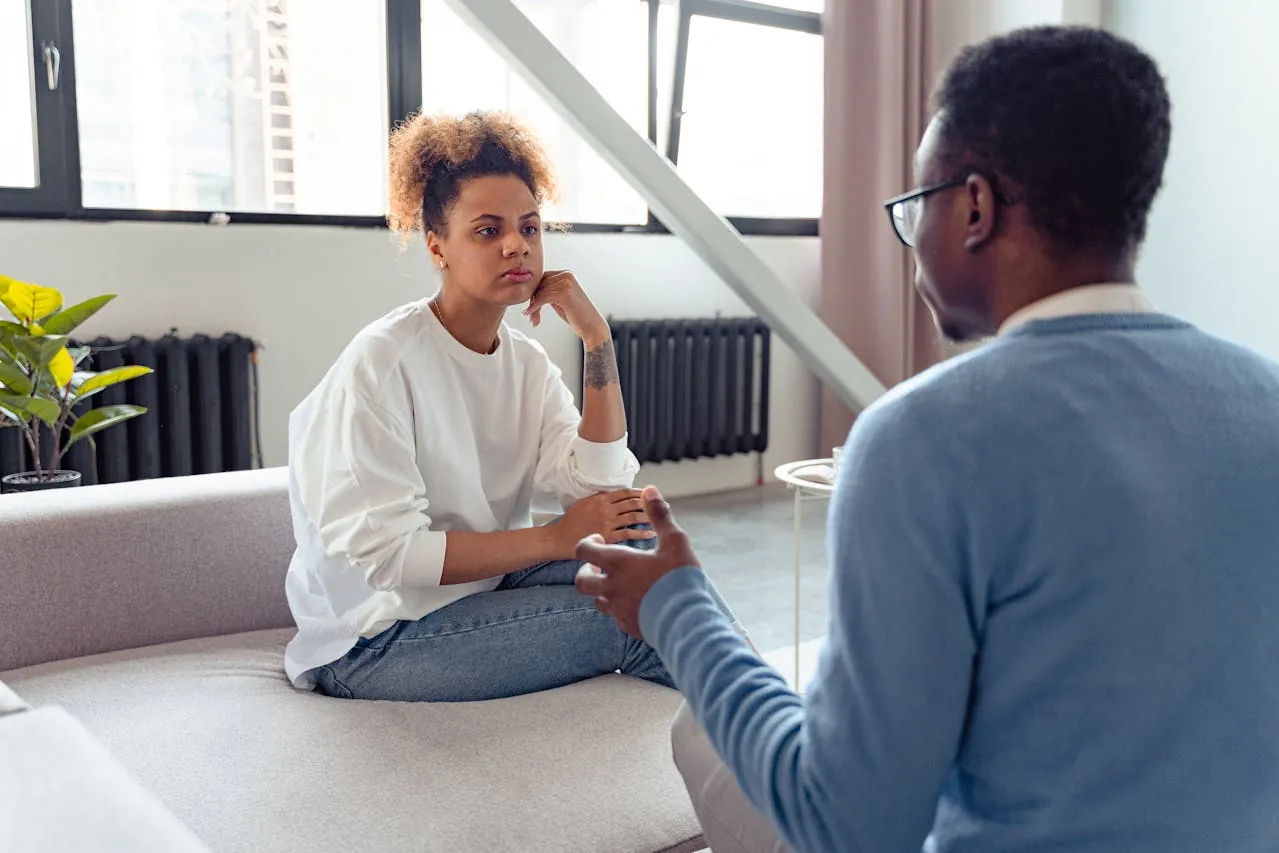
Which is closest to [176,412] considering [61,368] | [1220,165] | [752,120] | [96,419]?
[96,419]

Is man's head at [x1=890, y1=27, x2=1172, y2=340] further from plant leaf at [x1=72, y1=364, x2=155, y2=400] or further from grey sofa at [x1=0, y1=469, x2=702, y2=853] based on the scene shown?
plant leaf at [x1=72, y1=364, x2=155, y2=400]

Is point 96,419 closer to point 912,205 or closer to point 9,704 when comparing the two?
point 9,704

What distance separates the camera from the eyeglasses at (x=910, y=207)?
757mm

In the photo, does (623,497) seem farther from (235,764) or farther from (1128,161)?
(1128,161)

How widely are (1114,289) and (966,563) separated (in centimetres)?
21

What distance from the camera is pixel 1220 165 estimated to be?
12.9ft

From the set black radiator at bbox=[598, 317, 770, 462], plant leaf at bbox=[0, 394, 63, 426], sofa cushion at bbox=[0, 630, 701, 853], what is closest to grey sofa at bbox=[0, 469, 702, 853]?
sofa cushion at bbox=[0, 630, 701, 853]

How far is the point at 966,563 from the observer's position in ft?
2.19

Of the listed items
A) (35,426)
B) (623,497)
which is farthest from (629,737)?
(35,426)

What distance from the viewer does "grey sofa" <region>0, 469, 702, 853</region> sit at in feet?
4.10

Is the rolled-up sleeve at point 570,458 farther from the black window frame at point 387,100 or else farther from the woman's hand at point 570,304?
the black window frame at point 387,100

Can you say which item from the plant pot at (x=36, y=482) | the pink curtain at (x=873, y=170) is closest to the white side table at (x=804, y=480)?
the plant pot at (x=36, y=482)

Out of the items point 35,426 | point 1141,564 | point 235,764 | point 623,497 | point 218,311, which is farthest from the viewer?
point 218,311

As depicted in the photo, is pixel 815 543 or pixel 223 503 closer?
pixel 223 503
